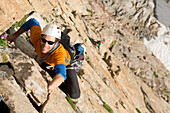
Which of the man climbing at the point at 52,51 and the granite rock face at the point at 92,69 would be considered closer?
the granite rock face at the point at 92,69

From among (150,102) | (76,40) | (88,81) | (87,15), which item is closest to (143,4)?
(87,15)

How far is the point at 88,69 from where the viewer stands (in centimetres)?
1355

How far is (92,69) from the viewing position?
570 inches

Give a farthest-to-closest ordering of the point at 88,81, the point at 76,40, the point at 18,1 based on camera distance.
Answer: the point at 76,40 → the point at 88,81 → the point at 18,1

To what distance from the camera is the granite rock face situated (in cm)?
546

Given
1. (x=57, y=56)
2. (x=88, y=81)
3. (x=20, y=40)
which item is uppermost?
(x=20, y=40)

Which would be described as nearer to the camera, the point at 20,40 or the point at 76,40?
the point at 20,40

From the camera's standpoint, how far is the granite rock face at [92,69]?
5.46 m

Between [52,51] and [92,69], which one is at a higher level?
[52,51]

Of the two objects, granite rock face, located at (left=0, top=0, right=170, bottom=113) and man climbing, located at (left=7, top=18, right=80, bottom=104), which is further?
man climbing, located at (left=7, top=18, right=80, bottom=104)

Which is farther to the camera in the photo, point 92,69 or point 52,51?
point 92,69

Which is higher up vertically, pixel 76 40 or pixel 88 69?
pixel 76 40

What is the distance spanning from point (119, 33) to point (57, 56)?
3217cm

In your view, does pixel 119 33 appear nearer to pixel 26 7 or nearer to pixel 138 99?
pixel 138 99
